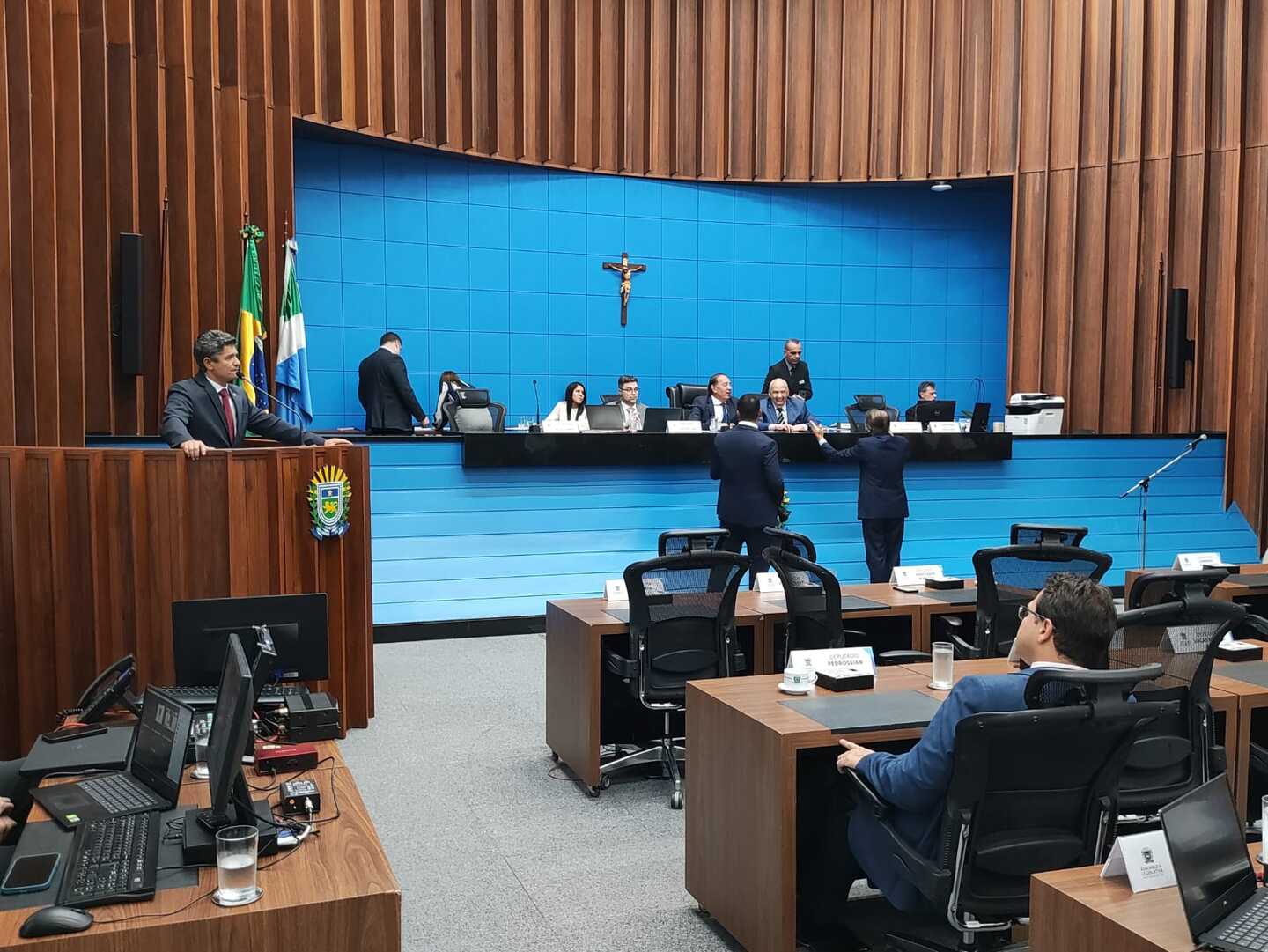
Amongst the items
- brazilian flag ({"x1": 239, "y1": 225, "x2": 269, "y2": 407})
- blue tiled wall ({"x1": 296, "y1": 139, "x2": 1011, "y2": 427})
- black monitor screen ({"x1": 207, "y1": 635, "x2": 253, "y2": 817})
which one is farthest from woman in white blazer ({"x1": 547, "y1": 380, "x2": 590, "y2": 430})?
black monitor screen ({"x1": 207, "y1": 635, "x2": 253, "y2": 817})

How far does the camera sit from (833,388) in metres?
12.3

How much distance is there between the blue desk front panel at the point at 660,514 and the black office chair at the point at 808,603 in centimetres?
318

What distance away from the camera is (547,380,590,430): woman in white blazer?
9.15 meters

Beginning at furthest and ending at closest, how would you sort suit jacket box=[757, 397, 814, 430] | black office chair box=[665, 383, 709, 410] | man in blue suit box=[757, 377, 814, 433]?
black office chair box=[665, 383, 709, 410] → suit jacket box=[757, 397, 814, 430] → man in blue suit box=[757, 377, 814, 433]

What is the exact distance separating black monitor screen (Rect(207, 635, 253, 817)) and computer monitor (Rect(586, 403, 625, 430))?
6193 mm

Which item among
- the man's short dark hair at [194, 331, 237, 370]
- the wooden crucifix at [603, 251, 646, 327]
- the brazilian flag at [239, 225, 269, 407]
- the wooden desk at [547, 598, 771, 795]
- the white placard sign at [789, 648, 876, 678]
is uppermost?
the wooden crucifix at [603, 251, 646, 327]

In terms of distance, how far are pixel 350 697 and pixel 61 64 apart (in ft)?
13.0

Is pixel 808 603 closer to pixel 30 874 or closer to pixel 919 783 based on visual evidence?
pixel 919 783

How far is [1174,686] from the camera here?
3.04m

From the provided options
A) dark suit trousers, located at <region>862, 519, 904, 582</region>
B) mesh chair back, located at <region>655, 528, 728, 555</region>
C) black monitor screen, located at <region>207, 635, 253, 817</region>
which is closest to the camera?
black monitor screen, located at <region>207, 635, 253, 817</region>

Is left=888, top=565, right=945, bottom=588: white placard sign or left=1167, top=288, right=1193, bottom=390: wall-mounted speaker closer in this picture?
left=888, top=565, right=945, bottom=588: white placard sign

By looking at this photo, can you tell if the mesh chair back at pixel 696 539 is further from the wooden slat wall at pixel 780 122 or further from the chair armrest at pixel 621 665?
the wooden slat wall at pixel 780 122

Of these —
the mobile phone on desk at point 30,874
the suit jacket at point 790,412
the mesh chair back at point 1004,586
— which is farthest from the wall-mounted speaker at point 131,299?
the mobile phone on desk at point 30,874

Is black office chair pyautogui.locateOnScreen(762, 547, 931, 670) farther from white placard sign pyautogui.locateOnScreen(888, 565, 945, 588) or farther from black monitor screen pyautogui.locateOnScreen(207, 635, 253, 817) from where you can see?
black monitor screen pyautogui.locateOnScreen(207, 635, 253, 817)
